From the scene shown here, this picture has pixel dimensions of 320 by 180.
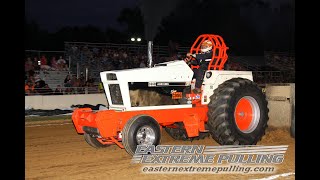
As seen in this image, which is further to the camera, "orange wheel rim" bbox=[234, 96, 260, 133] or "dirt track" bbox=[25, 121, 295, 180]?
"orange wheel rim" bbox=[234, 96, 260, 133]

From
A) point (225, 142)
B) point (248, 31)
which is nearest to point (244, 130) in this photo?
point (225, 142)

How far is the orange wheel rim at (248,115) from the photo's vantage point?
786 centimetres

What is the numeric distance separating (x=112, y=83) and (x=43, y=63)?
12.9 metres

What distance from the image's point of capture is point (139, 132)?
6625 millimetres

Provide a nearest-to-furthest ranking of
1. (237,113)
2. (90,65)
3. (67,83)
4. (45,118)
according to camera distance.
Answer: (237,113), (45,118), (67,83), (90,65)

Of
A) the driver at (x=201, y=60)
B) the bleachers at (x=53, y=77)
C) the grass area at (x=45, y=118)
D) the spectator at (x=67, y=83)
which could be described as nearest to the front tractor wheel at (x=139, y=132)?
the driver at (x=201, y=60)

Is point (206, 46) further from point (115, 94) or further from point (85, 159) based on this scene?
point (85, 159)

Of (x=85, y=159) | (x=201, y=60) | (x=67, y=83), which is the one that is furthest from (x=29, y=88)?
(x=85, y=159)

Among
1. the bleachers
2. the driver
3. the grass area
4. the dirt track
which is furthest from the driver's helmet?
the bleachers

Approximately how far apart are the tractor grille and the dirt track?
36.4 inches

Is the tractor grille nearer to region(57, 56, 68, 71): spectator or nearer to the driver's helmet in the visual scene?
the driver's helmet

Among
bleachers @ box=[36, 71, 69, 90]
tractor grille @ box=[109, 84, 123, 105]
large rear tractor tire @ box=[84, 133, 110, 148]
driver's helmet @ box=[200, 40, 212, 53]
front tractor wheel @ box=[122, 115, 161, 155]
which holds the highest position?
driver's helmet @ box=[200, 40, 212, 53]

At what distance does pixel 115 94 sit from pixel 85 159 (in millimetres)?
1279

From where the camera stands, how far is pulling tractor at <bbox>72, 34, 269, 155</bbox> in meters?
6.67
